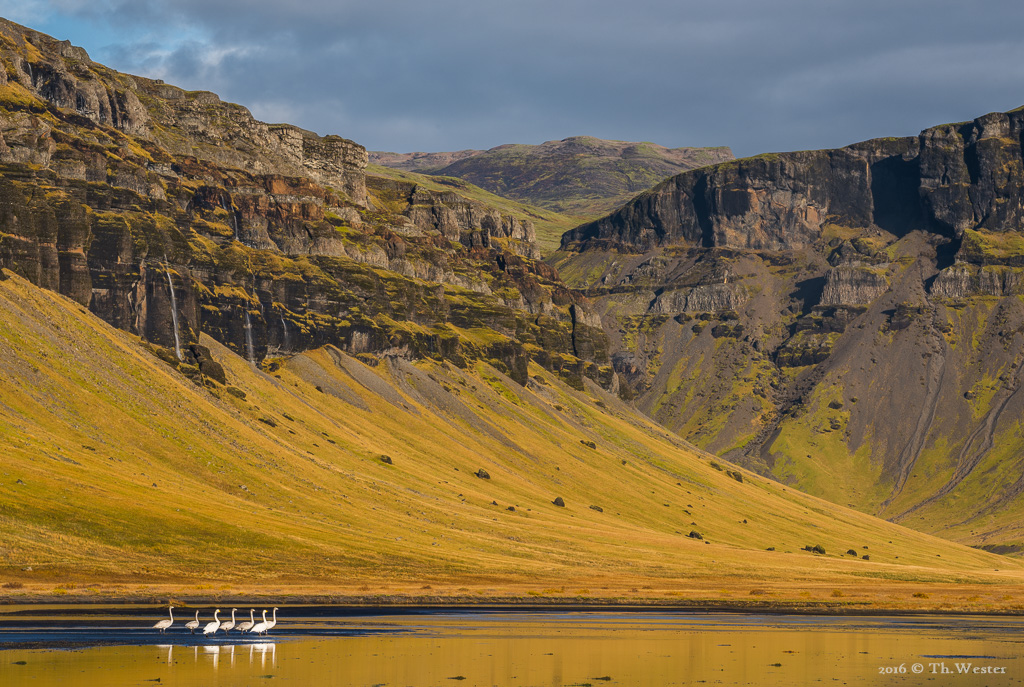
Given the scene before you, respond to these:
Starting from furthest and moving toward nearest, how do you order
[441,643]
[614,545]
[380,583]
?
[614,545] → [380,583] → [441,643]

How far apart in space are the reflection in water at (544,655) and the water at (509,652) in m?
0.09

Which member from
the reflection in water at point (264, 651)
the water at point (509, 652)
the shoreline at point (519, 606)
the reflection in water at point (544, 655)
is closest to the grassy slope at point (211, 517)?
the shoreline at point (519, 606)

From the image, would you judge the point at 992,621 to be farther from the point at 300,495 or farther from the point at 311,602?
the point at 300,495

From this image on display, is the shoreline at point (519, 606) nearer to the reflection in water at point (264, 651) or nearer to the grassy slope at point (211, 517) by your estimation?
the grassy slope at point (211, 517)

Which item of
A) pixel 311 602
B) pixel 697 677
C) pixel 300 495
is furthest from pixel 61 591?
pixel 300 495

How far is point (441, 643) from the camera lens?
7069 cm

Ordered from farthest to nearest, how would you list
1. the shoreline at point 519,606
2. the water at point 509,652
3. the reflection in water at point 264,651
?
the shoreline at point 519,606 < the reflection in water at point 264,651 < the water at point 509,652

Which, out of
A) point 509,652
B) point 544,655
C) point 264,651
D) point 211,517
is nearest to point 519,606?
point 509,652

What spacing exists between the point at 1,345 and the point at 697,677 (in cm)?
14042

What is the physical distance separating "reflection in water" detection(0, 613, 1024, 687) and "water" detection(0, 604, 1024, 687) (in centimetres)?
9

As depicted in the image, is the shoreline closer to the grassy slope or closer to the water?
the water

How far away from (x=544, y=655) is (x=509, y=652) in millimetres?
2332

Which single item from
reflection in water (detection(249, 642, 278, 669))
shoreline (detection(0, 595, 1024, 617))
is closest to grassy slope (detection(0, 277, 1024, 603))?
shoreline (detection(0, 595, 1024, 617))

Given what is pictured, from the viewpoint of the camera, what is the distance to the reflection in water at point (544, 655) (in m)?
54.6
